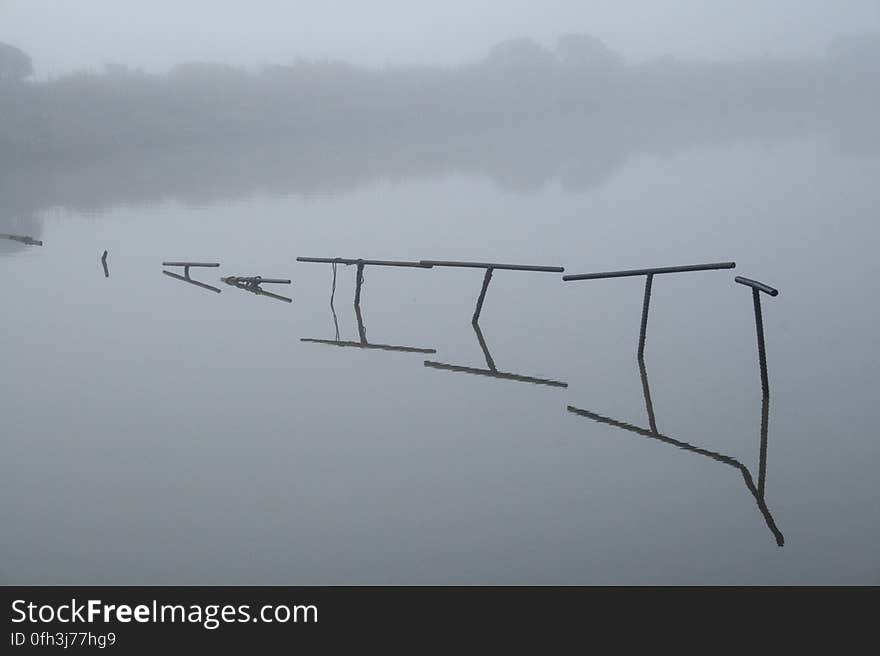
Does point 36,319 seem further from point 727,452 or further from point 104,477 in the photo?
point 727,452

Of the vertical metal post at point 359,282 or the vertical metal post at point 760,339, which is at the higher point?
the vertical metal post at point 359,282

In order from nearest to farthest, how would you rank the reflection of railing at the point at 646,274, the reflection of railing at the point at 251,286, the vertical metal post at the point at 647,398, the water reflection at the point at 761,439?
the water reflection at the point at 761,439
the vertical metal post at the point at 647,398
the reflection of railing at the point at 646,274
the reflection of railing at the point at 251,286

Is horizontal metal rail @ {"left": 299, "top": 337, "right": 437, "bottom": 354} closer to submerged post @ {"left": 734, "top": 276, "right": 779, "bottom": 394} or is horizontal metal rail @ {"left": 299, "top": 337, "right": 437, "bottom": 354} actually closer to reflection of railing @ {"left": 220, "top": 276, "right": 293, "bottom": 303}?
reflection of railing @ {"left": 220, "top": 276, "right": 293, "bottom": 303}

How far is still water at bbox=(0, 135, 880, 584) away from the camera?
12.9m

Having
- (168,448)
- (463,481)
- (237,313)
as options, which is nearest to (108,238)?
(237,313)

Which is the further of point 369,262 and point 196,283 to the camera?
point 196,283

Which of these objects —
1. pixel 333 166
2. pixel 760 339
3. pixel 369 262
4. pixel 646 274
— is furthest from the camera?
pixel 333 166

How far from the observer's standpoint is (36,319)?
3219 cm

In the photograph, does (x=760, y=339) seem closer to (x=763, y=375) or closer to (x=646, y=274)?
(x=763, y=375)

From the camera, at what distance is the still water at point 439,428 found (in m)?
12.9

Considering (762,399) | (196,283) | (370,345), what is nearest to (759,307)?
(762,399)

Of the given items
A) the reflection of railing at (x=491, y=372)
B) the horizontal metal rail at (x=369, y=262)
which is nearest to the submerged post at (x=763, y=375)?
the reflection of railing at (x=491, y=372)

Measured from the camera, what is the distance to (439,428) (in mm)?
18625

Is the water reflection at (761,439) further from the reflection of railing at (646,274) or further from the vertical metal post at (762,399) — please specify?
the reflection of railing at (646,274)
